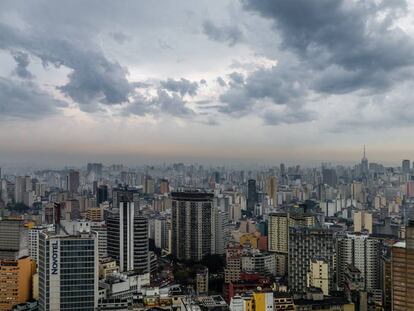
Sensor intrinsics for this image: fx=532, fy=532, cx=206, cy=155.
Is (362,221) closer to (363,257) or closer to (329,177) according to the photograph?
(363,257)

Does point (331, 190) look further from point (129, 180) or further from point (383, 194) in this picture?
point (129, 180)

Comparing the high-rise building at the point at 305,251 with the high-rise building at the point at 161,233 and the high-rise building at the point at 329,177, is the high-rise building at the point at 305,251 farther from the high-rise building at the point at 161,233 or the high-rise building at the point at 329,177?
the high-rise building at the point at 329,177

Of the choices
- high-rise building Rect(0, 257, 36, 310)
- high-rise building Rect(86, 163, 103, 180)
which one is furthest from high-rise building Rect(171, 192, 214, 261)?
high-rise building Rect(86, 163, 103, 180)

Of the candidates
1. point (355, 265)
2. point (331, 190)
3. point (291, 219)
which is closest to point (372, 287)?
point (355, 265)

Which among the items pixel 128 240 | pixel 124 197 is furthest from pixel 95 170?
pixel 128 240

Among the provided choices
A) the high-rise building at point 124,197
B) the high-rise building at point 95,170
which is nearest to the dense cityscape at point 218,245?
the high-rise building at point 124,197
